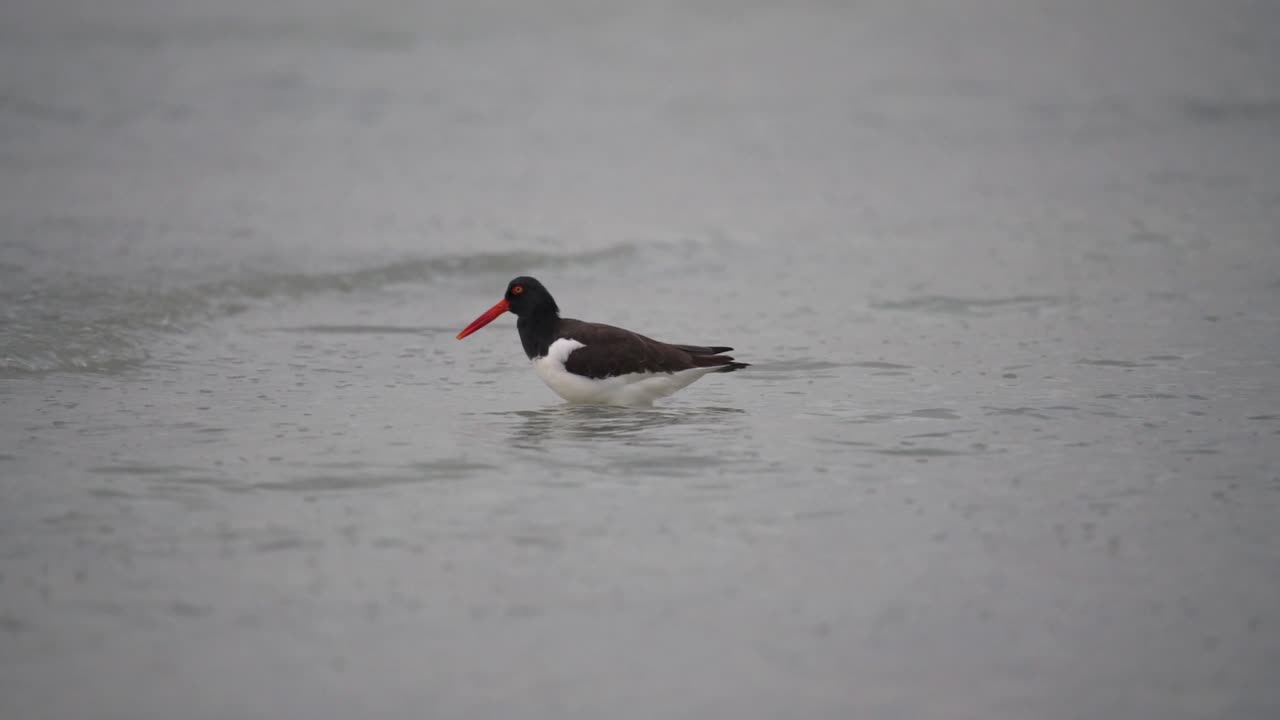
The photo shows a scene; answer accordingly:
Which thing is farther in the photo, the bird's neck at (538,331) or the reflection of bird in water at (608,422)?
the bird's neck at (538,331)

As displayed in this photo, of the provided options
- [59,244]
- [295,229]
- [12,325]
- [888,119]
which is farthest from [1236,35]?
[12,325]

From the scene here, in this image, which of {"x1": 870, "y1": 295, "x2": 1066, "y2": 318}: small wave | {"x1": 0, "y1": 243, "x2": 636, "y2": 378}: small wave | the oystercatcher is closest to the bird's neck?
the oystercatcher

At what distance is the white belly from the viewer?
7633 millimetres

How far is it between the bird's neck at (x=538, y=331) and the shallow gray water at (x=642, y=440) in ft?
1.27

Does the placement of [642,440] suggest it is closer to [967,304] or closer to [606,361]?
[606,361]

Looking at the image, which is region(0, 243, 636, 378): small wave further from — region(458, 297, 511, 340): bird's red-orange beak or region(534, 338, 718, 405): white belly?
region(534, 338, 718, 405): white belly

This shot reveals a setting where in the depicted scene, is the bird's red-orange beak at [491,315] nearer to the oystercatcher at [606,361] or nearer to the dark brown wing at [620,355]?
the oystercatcher at [606,361]

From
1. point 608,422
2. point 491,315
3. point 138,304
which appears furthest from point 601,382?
point 138,304

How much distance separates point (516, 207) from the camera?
17.6 metres

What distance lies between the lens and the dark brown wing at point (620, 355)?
25.0ft

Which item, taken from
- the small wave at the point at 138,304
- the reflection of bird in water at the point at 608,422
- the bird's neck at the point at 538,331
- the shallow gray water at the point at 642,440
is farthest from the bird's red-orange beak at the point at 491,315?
the small wave at the point at 138,304

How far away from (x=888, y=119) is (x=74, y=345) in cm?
2006

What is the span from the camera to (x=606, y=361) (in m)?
7.62

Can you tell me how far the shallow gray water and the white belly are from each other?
12 cm
